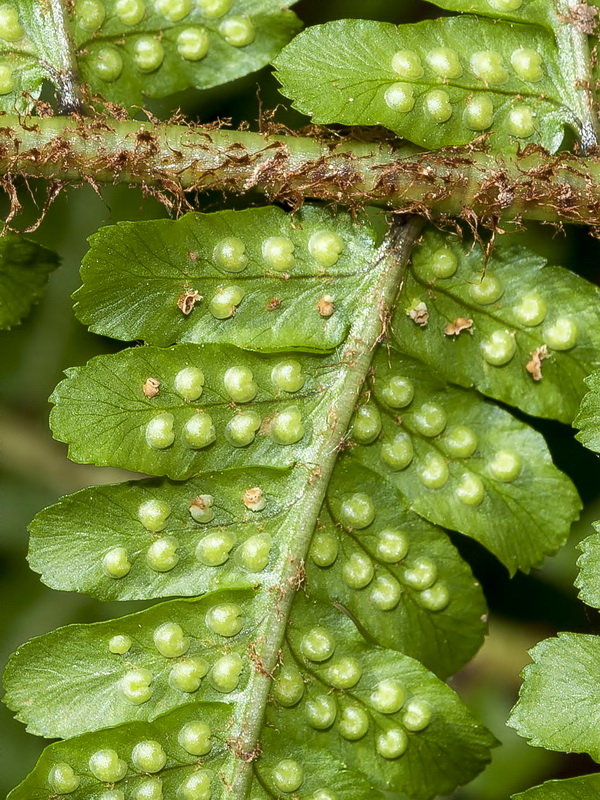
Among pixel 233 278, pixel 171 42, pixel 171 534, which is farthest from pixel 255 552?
pixel 171 42

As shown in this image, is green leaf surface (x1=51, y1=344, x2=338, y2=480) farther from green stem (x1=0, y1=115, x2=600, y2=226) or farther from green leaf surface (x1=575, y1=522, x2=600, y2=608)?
green leaf surface (x1=575, y1=522, x2=600, y2=608)

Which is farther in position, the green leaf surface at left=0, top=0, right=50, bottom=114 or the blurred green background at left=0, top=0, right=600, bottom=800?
the blurred green background at left=0, top=0, right=600, bottom=800

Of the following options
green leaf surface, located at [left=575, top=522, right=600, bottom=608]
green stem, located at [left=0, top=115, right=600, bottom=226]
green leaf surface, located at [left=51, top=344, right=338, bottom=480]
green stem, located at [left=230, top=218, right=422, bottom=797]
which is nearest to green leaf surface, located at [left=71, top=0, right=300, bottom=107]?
green stem, located at [left=0, top=115, right=600, bottom=226]

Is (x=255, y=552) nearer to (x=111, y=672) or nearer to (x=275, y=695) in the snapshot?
(x=275, y=695)

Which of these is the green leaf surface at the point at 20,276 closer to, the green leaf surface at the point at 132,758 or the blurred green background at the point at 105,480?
the blurred green background at the point at 105,480

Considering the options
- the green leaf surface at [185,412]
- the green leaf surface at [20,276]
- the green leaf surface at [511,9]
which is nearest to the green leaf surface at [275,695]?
the green leaf surface at [185,412]

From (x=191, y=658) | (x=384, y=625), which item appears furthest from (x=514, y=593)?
(x=191, y=658)

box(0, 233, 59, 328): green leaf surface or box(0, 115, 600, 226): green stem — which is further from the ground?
box(0, 115, 600, 226): green stem
